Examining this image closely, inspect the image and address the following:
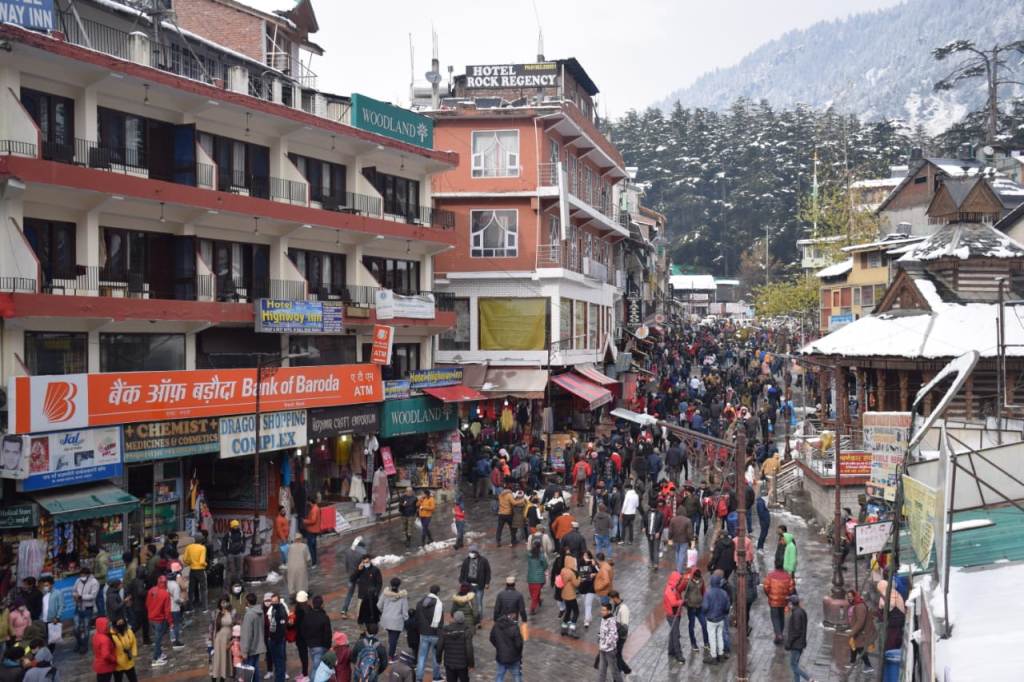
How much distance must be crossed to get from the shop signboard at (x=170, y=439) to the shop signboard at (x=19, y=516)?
2.87 m

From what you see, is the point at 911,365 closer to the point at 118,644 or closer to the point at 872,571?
the point at 872,571

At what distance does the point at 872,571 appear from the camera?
746 inches

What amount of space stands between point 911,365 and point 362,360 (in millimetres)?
19204

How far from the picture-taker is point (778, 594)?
1830cm

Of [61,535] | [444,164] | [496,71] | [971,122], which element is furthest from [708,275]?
[61,535]

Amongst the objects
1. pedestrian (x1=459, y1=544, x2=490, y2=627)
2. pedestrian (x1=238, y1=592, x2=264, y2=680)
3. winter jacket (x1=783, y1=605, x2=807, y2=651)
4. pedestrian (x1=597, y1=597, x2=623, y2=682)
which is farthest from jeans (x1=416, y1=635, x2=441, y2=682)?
winter jacket (x1=783, y1=605, x2=807, y2=651)

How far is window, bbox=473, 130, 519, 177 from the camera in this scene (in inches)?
1652

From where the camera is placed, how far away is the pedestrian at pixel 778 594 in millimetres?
18219

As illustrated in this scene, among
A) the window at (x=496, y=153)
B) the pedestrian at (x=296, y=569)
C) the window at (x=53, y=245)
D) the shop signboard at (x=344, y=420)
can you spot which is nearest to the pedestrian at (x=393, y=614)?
the pedestrian at (x=296, y=569)

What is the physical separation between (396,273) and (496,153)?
28.9 ft

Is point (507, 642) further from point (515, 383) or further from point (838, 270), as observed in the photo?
point (838, 270)

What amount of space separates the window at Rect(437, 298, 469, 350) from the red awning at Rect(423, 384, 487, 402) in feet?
10.7

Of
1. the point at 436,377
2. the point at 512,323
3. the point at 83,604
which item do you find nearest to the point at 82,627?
the point at 83,604

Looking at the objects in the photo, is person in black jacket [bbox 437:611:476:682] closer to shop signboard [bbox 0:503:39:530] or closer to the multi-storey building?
the multi-storey building
